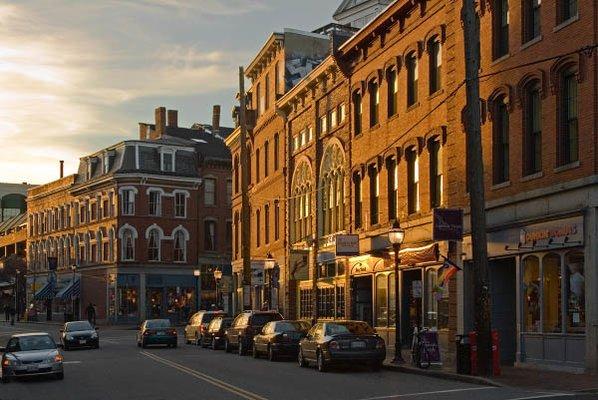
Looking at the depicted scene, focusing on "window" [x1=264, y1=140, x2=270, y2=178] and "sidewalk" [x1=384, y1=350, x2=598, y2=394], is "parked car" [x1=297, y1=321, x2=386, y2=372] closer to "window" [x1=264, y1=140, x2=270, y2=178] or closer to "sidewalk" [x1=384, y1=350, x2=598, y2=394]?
"sidewalk" [x1=384, y1=350, x2=598, y2=394]

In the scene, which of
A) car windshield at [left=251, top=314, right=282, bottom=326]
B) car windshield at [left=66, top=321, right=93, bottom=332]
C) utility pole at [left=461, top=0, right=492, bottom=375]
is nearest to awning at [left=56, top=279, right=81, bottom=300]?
car windshield at [left=66, top=321, right=93, bottom=332]

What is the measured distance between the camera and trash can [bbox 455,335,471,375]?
22344 millimetres

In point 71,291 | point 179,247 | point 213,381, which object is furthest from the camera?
point 71,291

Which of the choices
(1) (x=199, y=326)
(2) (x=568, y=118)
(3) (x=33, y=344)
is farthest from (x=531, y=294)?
(1) (x=199, y=326)

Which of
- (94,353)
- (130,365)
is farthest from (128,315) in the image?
(130,365)

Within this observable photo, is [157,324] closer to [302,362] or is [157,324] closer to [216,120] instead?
[302,362]

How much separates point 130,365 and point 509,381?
14.0 metres

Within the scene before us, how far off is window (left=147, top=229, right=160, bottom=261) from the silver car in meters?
56.4

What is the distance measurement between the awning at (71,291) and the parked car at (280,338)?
55083 mm

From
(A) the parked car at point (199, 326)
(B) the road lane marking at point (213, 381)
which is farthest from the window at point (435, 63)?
(A) the parked car at point (199, 326)

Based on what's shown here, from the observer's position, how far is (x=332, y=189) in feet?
139

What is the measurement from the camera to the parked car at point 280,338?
3106cm

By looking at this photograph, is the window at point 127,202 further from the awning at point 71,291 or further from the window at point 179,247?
the awning at point 71,291

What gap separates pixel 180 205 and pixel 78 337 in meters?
42.9
